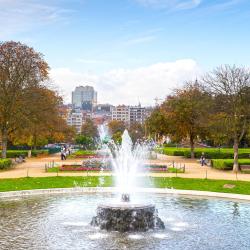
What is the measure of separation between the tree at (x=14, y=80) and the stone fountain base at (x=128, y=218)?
3739 cm

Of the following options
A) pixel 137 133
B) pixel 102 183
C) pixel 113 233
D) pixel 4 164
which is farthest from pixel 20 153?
pixel 137 133

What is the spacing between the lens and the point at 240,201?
2873 cm

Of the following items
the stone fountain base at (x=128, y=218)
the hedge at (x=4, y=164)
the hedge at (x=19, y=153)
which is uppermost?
the hedge at (x=19, y=153)

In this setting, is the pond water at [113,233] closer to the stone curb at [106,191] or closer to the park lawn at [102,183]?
the stone curb at [106,191]

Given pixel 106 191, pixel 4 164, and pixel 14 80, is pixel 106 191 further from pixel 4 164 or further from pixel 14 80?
pixel 14 80

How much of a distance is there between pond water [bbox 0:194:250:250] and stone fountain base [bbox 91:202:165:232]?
0.44 m

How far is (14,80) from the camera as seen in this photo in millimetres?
55969

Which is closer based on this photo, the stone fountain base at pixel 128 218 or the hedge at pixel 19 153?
the stone fountain base at pixel 128 218

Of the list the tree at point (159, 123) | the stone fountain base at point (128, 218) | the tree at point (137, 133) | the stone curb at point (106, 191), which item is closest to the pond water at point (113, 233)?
the stone fountain base at point (128, 218)

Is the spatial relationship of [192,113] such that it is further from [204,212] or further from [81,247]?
[81,247]

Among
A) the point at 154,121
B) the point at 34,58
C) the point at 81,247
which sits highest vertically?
the point at 34,58

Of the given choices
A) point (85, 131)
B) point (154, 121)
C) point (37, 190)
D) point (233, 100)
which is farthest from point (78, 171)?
point (85, 131)

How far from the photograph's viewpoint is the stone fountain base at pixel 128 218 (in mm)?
20125

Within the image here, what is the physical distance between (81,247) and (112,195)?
44.1ft
